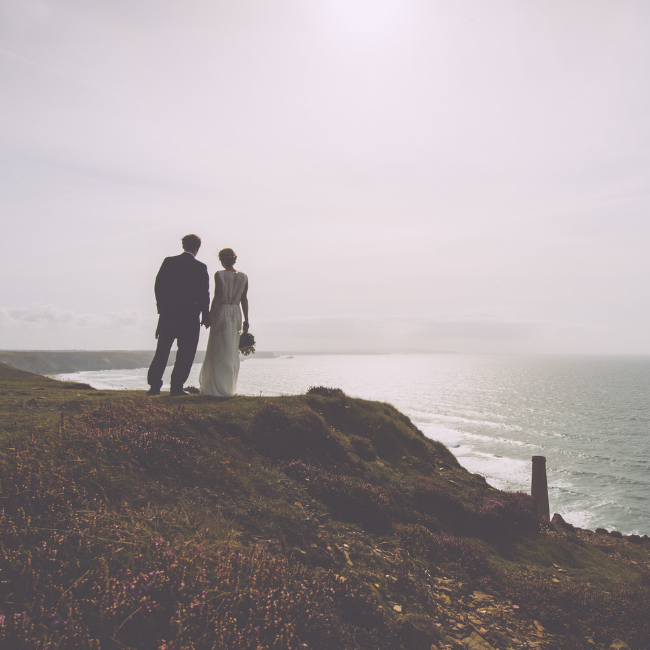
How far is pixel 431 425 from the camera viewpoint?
65312 mm

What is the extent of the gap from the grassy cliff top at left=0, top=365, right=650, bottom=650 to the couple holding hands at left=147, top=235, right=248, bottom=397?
1.45m

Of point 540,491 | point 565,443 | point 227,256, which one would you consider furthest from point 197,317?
point 565,443

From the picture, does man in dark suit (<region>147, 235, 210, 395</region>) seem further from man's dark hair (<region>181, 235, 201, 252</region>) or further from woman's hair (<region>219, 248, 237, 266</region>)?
woman's hair (<region>219, 248, 237, 266</region>)

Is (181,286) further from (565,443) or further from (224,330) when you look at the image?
(565,443)

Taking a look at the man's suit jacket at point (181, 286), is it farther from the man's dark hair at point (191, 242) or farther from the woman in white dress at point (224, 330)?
the woman in white dress at point (224, 330)

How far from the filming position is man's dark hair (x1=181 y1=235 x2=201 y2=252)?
11516 mm

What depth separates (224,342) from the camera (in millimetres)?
12070

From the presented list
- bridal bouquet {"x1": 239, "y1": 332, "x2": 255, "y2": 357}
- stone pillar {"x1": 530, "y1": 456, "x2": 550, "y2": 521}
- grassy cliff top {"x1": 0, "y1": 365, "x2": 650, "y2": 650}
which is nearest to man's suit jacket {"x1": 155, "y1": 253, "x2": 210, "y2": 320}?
bridal bouquet {"x1": 239, "y1": 332, "x2": 255, "y2": 357}

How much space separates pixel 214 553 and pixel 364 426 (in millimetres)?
9995

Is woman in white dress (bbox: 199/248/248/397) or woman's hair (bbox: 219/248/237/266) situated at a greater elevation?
woman's hair (bbox: 219/248/237/266)

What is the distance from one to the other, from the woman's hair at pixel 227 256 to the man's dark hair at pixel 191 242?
0.74 metres

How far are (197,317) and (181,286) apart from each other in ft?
3.48

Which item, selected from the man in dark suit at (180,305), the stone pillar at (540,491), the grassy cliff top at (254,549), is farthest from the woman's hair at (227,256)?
the stone pillar at (540,491)

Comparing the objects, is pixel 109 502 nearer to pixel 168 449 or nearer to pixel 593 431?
pixel 168 449
